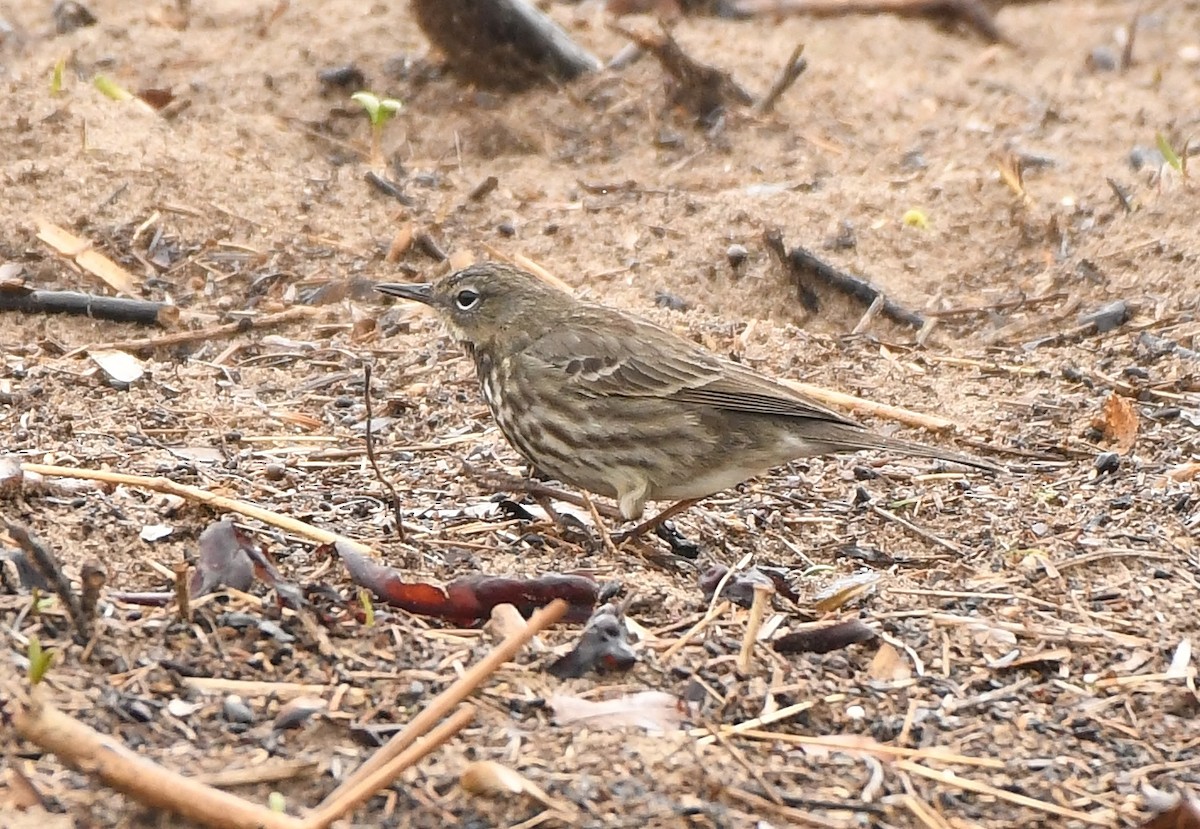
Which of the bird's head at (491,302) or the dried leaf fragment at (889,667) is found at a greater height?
the dried leaf fragment at (889,667)

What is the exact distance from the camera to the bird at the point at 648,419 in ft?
20.5

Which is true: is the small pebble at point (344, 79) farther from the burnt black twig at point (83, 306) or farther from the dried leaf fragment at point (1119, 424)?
the dried leaf fragment at point (1119, 424)

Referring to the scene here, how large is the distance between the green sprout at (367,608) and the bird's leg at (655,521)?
1479 mm

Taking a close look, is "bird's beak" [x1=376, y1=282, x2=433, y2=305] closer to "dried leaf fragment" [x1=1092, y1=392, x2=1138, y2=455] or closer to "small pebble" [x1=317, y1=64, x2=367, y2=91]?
"dried leaf fragment" [x1=1092, y1=392, x2=1138, y2=455]

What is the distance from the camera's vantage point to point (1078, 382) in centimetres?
736

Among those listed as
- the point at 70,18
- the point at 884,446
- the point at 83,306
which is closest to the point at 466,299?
the point at 884,446

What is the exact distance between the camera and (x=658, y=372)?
21.1 ft

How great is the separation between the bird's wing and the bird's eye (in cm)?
38

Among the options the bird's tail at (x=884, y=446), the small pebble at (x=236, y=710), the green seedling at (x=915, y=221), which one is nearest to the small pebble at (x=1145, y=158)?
the green seedling at (x=915, y=221)

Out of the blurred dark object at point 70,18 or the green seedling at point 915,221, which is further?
the blurred dark object at point 70,18

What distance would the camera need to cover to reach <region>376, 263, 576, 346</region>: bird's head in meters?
6.78

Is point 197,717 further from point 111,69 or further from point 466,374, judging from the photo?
point 111,69

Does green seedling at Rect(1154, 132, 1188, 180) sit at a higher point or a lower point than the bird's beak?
higher

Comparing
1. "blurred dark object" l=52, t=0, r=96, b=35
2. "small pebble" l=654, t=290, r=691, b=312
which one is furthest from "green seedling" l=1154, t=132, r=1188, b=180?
"blurred dark object" l=52, t=0, r=96, b=35
